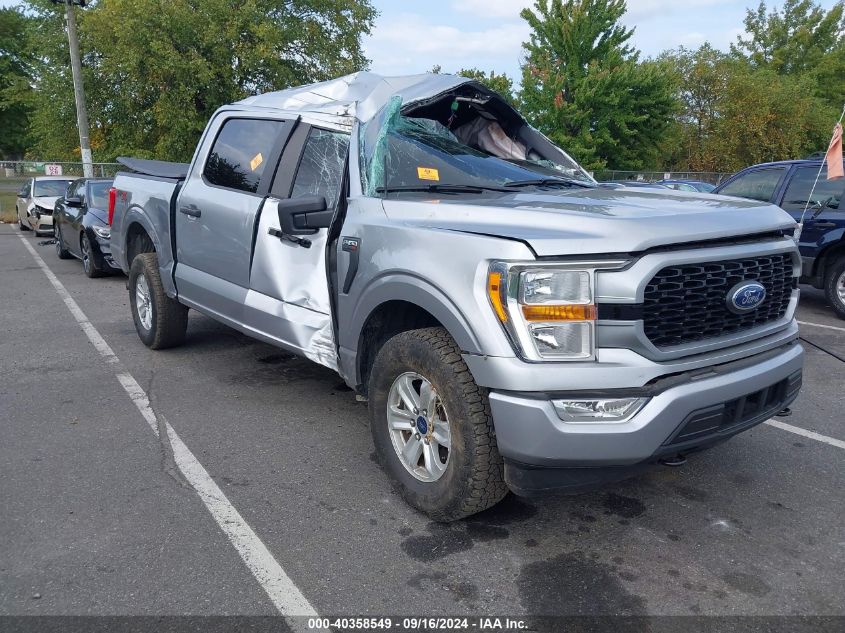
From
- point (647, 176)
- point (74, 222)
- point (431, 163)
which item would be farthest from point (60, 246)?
point (647, 176)

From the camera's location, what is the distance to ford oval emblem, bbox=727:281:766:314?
2.94 metres

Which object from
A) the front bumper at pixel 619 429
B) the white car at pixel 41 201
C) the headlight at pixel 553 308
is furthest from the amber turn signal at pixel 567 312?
the white car at pixel 41 201

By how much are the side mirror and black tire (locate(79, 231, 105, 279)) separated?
8037mm

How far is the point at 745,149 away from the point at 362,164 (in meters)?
44.3

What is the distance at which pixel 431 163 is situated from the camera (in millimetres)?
3826

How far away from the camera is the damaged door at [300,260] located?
13.3ft

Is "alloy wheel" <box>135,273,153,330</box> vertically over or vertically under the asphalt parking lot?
over

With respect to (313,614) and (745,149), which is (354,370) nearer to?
(313,614)

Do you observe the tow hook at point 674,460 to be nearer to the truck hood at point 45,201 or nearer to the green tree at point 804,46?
the truck hood at point 45,201

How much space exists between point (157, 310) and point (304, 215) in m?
2.77

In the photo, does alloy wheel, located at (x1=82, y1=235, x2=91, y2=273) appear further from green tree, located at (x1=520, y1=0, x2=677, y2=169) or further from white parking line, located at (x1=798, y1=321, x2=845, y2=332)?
green tree, located at (x1=520, y1=0, x2=677, y2=169)

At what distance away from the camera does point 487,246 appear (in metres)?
2.79

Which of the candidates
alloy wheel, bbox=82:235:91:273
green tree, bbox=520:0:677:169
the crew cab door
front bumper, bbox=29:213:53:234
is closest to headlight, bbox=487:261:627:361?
the crew cab door

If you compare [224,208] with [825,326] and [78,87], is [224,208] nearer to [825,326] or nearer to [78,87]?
[825,326]
